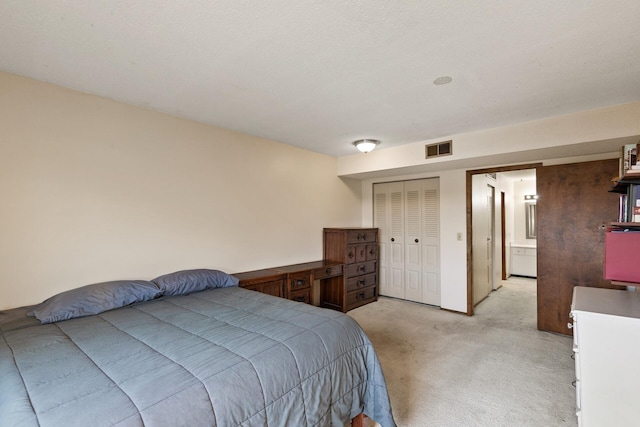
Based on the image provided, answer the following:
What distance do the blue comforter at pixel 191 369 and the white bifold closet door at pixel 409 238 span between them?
10.1 ft

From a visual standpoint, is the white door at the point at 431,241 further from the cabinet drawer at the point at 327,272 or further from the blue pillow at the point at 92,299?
the blue pillow at the point at 92,299

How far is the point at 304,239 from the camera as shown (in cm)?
425

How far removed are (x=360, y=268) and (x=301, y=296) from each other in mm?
1279

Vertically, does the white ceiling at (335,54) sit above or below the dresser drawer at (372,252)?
above

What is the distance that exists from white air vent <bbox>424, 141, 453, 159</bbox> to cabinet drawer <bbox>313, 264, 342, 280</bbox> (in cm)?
192

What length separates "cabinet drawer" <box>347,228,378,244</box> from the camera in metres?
4.30

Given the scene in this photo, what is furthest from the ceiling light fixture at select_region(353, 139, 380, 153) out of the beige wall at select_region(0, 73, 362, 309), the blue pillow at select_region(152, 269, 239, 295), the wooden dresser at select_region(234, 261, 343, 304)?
the blue pillow at select_region(152, 269, 239, 295)

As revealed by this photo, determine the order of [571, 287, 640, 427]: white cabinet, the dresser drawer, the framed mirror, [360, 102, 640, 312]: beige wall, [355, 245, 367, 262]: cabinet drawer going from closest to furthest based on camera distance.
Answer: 1. [571, 287, 640, 427]: white cabinet
2. [360, 102, 640, 312]: beige wall
3. [355, 245, 367, 262]: cabinet drawer
4. the dresser drawer
5. the framed mirror

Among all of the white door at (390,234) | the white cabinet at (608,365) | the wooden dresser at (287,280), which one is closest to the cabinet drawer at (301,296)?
the wooden dresser at (287,280)

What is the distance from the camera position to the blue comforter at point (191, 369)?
3.34 ft

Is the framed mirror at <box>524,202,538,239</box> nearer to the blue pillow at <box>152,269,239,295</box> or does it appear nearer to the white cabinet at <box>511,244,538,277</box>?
the white cabinet at <box>511,244,538,277</box>

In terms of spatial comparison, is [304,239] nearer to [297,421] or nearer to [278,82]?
[278,82]

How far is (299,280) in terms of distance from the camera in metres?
3.55

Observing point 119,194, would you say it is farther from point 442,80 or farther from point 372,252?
point 372,252
